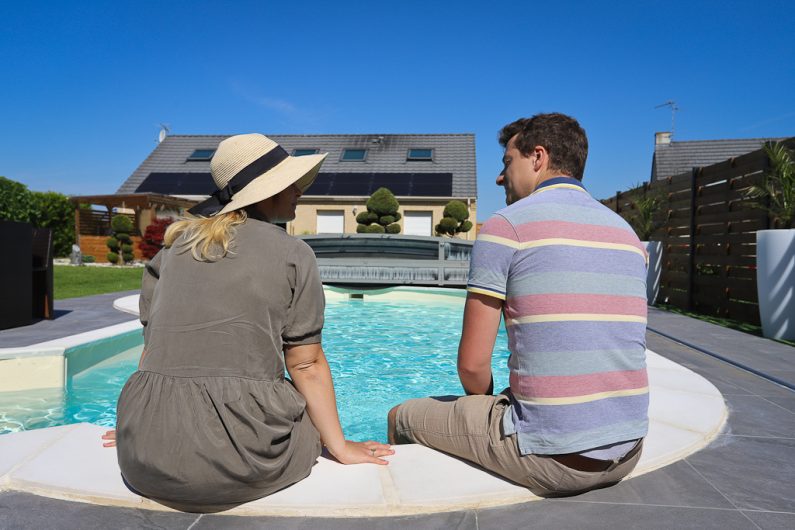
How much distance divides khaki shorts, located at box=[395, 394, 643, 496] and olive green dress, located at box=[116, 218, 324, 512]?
26.8 inches

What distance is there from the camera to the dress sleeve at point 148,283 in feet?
6.04

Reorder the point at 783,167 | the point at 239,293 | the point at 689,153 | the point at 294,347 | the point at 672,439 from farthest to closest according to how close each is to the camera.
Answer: the point at 689,153, the point at 783,167, the point at 672,439, the point at 294,347, the point at 239,293

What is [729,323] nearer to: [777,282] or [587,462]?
[777,282]

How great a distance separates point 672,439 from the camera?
2.41 meters

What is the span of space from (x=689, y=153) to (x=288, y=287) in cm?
3044

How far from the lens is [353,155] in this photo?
2608cm

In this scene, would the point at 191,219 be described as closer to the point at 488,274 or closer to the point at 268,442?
the point at 268,442

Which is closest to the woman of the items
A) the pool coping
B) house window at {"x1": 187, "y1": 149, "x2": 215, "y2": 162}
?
the pool coping

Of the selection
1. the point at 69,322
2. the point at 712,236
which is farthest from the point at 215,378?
the point at 712,236

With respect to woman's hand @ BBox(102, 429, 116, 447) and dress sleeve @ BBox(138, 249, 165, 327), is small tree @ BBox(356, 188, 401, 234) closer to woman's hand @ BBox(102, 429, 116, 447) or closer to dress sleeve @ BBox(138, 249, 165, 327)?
woman's hand @ BBox(102, 429, 116, 447)

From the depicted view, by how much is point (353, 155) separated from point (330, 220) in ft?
16.2

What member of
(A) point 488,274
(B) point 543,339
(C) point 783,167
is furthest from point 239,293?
(C) point 783,167

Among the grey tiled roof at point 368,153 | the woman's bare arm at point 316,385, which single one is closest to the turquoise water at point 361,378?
the woman's bare arm at point 316,385

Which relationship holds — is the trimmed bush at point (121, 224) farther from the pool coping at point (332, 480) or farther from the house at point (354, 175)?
the pool coping at point (332, 480)
